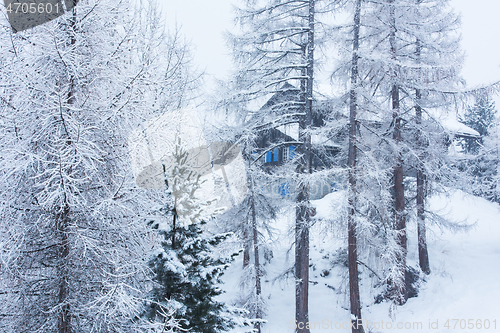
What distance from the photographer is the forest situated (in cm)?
397

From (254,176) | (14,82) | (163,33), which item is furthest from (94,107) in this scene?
(254,176)

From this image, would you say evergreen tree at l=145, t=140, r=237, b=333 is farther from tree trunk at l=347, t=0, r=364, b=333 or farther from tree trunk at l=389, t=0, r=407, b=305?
tree trunk at l=389, t=0, r=407, b=305

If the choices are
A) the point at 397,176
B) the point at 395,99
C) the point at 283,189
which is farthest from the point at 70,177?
the point at 397,176

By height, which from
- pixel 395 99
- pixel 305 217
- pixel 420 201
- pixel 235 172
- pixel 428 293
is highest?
pixel 395 99

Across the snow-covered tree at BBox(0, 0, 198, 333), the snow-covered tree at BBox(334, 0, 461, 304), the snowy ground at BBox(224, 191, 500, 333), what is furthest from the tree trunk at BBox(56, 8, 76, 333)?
the snow-covered tree at BBox(334, 0, 461, 304)

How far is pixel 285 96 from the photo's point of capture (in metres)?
11.8

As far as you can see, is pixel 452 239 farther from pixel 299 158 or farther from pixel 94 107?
pixel 94 107

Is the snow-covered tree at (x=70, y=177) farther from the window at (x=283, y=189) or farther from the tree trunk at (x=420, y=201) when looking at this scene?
the tree trunk at (x=420, y=201)

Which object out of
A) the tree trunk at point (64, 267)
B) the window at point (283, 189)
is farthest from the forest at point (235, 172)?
the window at point (283, 189)

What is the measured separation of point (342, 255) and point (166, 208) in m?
11.8

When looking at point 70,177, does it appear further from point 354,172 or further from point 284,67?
point 284,67

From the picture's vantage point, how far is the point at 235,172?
35.8 ft

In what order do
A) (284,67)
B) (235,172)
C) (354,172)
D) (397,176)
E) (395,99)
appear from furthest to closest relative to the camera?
(397,176) < (395,99) < (235,172) < (284,67) < (354,172)

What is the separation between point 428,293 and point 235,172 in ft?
29.2
